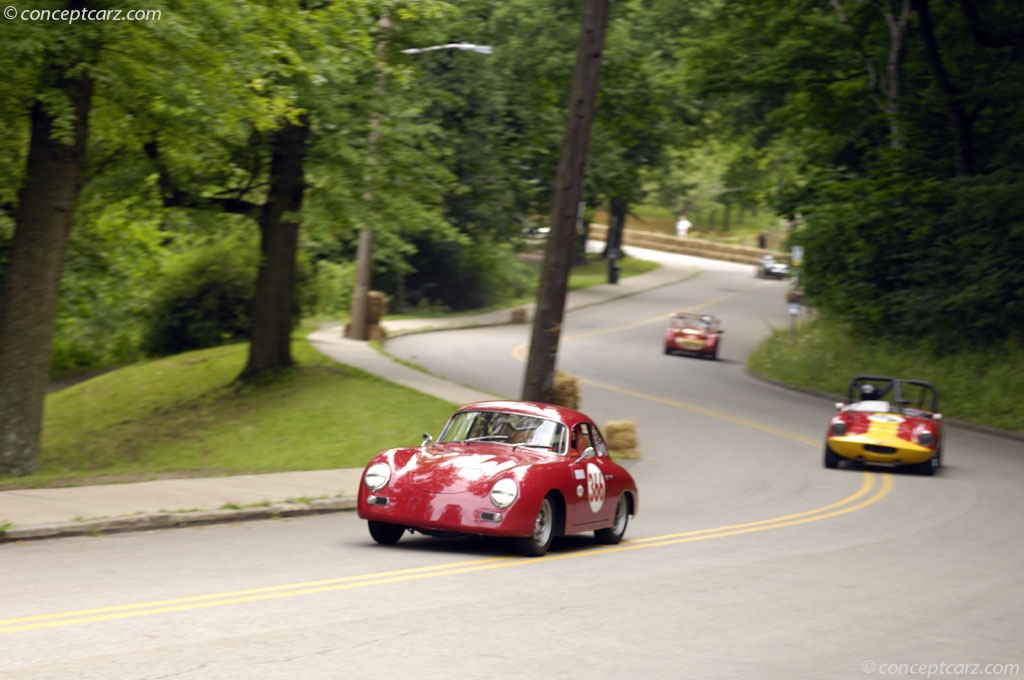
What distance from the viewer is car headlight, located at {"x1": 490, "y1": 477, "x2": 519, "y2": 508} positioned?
37.6ft

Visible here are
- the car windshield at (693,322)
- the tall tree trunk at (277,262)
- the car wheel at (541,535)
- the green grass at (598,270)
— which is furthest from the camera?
the green grass at (598,270)

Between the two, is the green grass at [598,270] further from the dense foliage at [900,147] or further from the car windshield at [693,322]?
the dense foliage at [900,147]

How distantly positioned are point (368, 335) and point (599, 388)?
374 inches

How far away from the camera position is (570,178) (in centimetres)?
1962

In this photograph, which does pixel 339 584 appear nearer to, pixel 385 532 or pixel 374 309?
pixel 385 532

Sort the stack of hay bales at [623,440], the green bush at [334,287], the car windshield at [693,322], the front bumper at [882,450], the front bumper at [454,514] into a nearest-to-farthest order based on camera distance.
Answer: the front bumper at [454,514]
the front bumper at [882,450]
the stack of hay bales at [623,440]
the car windshield at [693,322]
the green bush at [334,287]

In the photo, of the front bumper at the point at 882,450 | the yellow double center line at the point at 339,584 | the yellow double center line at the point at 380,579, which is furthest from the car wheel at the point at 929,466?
the yellow double center line at the point at 339,584

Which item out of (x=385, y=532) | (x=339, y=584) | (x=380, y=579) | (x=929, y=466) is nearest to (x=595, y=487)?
(x=385, y=532)

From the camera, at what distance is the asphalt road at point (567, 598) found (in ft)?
24.3

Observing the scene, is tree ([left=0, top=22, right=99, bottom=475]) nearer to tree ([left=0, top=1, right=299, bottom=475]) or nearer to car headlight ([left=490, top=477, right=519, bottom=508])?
tree ([left=0, top=1, right=299, bottom=475])

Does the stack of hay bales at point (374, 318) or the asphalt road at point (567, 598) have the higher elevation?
the asphalt road at point (567, 598)

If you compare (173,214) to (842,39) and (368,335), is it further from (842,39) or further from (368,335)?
(842,39)

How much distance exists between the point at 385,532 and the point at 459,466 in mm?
1047

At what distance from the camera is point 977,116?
111ft
